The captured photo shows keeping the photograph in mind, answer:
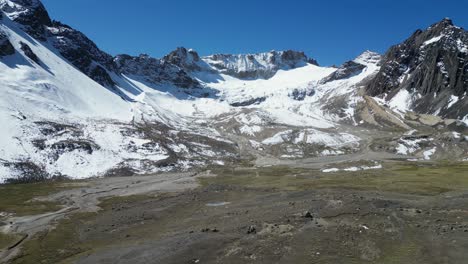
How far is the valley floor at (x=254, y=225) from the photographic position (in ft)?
157

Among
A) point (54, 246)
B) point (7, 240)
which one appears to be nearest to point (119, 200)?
point (7, 240)

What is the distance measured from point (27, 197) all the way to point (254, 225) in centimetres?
7674

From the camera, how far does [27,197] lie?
367ft

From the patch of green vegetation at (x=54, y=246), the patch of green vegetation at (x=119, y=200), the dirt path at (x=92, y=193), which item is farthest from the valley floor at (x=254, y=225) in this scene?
the dirt path at (x=92, y=193)

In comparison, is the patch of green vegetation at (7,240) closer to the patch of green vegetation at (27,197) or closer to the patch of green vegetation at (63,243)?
the patch of green vegetation at (63,243)

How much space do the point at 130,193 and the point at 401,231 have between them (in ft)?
263

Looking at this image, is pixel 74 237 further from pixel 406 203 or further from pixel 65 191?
pixel 65 191

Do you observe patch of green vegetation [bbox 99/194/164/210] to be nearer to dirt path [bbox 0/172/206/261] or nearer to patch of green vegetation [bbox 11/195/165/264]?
dirt path [bbox 0/172/206/261]

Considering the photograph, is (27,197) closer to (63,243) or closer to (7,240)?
(7,240)

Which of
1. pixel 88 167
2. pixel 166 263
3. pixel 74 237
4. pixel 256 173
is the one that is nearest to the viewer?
pixel 166 263

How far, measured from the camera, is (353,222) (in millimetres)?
59781

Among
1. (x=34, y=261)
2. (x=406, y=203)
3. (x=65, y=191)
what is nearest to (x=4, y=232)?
(x=34, y=261)

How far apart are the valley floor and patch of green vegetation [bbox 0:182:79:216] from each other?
44cm

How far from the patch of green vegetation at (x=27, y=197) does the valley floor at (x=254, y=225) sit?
1.44ft
